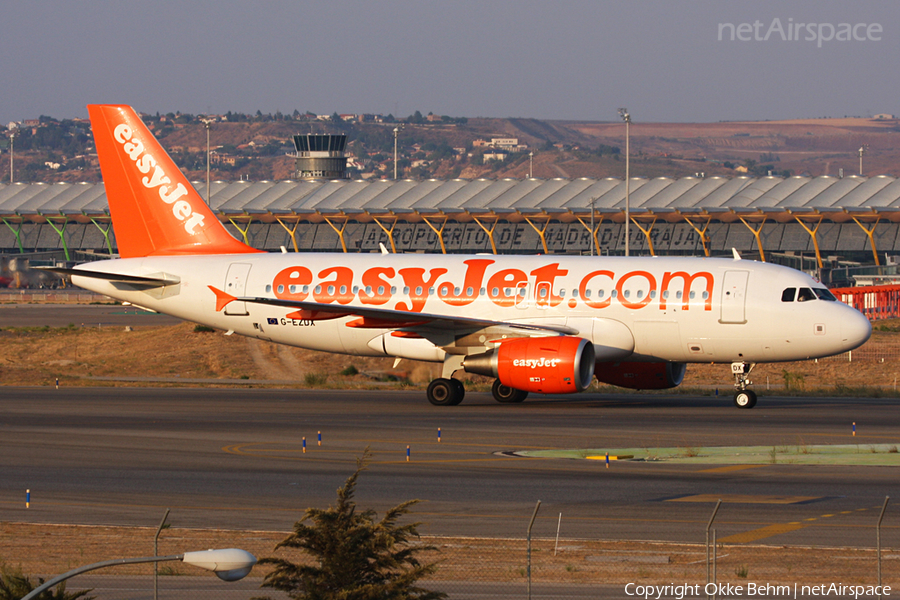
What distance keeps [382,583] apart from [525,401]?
27604 mm

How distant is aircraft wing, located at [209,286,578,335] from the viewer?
3466cm

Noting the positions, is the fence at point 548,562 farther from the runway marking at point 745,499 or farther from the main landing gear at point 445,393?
the main landing gear at point 445,393

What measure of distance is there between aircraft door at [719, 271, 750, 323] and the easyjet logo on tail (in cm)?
1824

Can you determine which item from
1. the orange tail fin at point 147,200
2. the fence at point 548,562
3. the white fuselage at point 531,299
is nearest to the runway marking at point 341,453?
the fence at point 548,562

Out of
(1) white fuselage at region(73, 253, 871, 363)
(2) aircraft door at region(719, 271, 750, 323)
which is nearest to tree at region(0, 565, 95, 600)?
(1) white fuselage at region(73, 253, 871, 363)

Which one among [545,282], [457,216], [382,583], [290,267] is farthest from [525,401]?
[457,216]

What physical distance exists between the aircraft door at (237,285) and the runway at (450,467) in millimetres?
2997

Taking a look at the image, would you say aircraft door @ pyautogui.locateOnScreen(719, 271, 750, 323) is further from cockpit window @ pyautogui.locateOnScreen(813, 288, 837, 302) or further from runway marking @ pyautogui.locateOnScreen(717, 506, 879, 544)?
runway marking @ pyautogui.locateOnScreen(717, 506, 879, 544)

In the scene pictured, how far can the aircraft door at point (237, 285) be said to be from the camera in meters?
39.0

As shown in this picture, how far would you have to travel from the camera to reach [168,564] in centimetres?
1656

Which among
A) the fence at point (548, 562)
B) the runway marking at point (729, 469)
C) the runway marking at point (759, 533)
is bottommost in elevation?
the fence at point (548, 562)

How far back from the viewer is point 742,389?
3591 centimetres

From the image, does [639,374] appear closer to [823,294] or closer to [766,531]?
[823,294]

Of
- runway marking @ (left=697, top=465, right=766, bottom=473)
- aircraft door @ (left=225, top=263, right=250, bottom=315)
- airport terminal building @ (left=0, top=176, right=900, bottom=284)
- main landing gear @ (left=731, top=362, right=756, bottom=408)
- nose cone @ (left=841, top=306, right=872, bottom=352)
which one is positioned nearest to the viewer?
runway marking @ (left=697, top=465, right=766, bottom=473)
